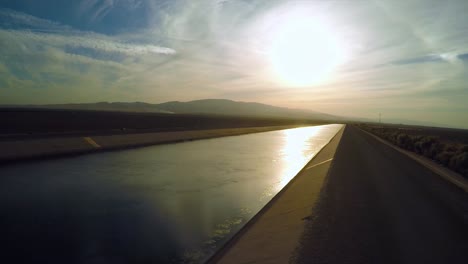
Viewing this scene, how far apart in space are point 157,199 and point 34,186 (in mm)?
5477

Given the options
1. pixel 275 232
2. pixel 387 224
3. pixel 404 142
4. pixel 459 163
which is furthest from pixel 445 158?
pixel 275 232

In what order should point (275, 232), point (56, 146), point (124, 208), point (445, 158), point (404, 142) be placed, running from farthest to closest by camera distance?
point (404, 142)
point (56, 146)
point (445, 158)
point (124, 208)
point (275, 232)

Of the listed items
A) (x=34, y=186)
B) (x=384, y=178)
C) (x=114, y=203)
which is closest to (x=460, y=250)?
(x=384, y=178)

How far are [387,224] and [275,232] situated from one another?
3.07 m

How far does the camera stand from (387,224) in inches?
342

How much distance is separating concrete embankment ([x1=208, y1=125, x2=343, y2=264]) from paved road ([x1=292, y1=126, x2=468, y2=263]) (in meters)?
0.32

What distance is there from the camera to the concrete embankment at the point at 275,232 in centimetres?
692

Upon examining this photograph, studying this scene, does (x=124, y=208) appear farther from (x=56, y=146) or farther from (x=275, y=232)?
(x=56, y=146)

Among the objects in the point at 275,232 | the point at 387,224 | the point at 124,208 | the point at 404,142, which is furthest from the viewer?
the point at 404,142

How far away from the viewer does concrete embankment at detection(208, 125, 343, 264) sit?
6918 mm

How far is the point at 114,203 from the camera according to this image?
11.0 metres

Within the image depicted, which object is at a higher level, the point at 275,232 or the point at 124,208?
the point at 124,208

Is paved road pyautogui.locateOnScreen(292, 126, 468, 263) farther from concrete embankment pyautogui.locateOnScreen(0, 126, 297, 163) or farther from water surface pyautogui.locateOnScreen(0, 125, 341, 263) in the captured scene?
concrete embankment pyautogui.locateOnScreen(0, 126, 297, 163)

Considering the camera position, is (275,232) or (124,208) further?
(124,208)
